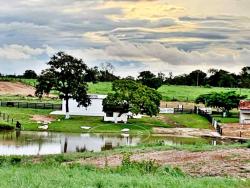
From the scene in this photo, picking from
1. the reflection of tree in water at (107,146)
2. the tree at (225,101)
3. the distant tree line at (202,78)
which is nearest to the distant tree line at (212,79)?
the distant tree line at (202,78)

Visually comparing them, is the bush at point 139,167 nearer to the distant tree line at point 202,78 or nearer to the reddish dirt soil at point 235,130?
the reddish dirt soil at point 235,130

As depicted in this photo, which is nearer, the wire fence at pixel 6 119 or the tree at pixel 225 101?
the wire fence at pixel 6 119

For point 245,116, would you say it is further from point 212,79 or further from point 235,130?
point 212,79

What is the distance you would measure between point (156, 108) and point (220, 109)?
75.5ft

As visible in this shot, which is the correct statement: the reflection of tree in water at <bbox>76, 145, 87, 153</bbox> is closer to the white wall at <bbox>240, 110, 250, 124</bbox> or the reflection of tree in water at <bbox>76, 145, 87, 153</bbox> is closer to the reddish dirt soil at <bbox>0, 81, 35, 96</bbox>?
the white wall at <bbox>240, 110, 250, 124</bbox>

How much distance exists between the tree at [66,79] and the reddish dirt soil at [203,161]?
39741mm

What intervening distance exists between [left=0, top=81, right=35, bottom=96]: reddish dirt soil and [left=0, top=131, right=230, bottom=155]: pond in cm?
5880

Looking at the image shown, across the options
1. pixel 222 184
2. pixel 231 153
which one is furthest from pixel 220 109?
pixel 222 184

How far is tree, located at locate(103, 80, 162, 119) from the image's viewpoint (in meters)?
68.3

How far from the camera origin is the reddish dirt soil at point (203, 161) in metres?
25.0

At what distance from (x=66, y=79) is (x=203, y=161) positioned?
46130mm

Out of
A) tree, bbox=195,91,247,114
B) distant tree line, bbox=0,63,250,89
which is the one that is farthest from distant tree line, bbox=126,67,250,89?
tree, bbox=195,91,247,114

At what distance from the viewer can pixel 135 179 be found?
18.7m

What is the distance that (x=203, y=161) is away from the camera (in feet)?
91.8
